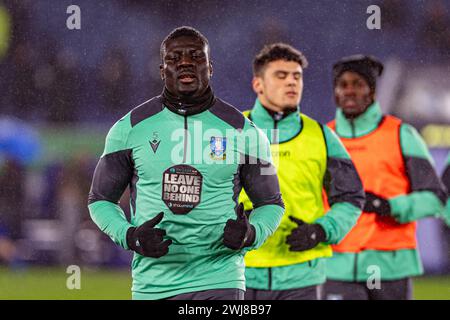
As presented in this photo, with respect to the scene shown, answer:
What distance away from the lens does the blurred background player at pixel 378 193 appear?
223 inches

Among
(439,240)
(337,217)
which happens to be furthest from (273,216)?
(439,240)

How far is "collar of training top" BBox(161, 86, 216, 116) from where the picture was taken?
13.1 ft

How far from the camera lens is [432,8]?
908 centimetres

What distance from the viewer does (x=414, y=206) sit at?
569cm

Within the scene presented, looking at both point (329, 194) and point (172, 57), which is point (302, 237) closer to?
point (329, 194)

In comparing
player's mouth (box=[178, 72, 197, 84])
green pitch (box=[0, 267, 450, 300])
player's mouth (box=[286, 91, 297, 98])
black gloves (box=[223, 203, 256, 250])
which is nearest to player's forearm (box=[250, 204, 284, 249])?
black gloves (box=[223, 203, 256, 250])

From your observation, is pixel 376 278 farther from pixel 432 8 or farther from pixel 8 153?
pixel 8 153

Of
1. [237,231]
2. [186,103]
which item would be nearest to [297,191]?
[186,103]

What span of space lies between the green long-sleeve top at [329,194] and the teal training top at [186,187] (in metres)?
0.96

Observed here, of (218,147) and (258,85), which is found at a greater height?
(258,85)

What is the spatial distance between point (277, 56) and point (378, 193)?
3.70ft

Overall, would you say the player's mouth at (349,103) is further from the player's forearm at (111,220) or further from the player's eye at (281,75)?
the player's forearm at (111,220)
